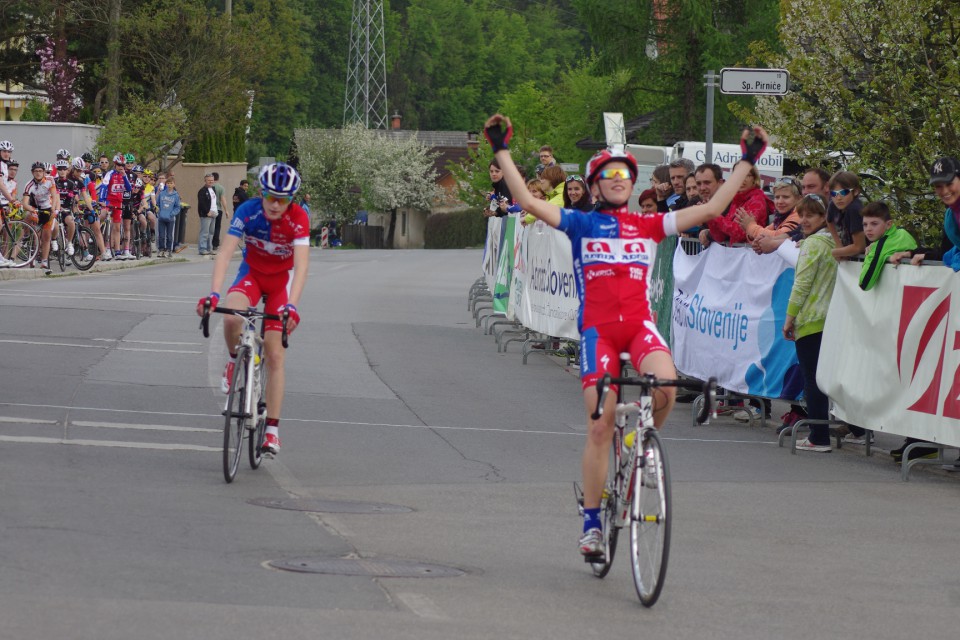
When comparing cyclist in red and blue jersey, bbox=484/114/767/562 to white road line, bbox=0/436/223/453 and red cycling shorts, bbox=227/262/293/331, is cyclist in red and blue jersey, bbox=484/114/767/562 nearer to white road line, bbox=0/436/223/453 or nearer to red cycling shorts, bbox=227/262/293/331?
red cycling shorts, bbox=227/262/293/331

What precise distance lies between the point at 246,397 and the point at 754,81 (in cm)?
876

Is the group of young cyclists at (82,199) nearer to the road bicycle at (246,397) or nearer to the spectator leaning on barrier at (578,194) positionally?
the spectator leaning on barrier at (578,194)

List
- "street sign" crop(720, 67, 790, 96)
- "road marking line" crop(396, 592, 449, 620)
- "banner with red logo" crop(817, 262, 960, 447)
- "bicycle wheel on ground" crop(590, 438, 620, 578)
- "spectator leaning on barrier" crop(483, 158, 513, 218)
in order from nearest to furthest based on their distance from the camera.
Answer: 1. "road marking line" crop(396, 592, 449, 620)
2. "bicycle wheel on ground" crop(590, 438, 620, 578)
3. "banner with red logo" crop(817, 262, 960, 447)
4. "street sign" crop(720, 67, 790, 96)
5. "spectator leaning on barrier" crop(483, 158, 513, 218)

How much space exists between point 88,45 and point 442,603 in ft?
173

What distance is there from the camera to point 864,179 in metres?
16.5

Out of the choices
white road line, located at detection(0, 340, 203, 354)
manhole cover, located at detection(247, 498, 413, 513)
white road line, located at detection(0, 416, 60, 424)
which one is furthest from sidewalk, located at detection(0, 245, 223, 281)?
manhole cover, located at detection(247, 498, 413, 513)

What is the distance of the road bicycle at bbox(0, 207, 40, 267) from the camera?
91.2 ft

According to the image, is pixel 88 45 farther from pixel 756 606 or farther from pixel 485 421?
pixel 756 606

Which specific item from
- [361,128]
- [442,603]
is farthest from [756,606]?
[361,128]

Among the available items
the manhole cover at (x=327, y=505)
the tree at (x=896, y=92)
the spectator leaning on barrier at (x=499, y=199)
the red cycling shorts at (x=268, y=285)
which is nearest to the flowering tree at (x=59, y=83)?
the spectator leaning on barrier at (x=499, y=199)

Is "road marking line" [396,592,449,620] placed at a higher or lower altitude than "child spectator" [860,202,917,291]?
lower

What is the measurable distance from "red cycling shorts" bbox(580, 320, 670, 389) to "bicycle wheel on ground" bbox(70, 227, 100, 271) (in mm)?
24340

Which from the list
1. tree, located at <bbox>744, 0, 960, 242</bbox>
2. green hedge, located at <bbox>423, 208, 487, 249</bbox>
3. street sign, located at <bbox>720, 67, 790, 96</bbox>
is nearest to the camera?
tree, located at <bbox>744, 0, 960, 242</bbox>

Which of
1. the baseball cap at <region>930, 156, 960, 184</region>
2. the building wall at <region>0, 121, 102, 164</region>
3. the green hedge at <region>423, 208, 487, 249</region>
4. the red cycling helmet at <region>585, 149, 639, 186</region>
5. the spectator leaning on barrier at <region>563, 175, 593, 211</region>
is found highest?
the building wall at <region>0, 121, 102, 164</region>
